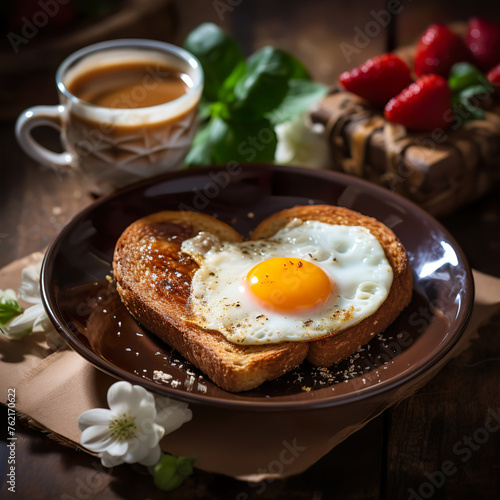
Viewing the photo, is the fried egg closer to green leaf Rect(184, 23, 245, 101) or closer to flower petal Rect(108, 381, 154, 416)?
flower petal Rect(108, 381, 154, 416)

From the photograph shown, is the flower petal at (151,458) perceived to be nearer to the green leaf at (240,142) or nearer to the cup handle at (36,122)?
the green leaf at (240,142)

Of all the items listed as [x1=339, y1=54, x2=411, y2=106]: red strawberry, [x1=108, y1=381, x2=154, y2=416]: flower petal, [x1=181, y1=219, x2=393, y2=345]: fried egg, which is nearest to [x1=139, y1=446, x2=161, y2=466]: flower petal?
[x1=108, y1=381, x2=154, y2=416]: flower petal

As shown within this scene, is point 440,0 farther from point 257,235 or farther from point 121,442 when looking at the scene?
point 121,442

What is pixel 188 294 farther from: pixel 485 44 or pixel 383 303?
pixel 485 44

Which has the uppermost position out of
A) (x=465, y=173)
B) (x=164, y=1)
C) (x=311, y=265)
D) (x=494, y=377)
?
(x=164, y=1)

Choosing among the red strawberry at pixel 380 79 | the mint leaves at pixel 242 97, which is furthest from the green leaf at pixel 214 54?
the red strawberry at pixel 380 79

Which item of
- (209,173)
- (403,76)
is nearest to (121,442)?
(209,173)
